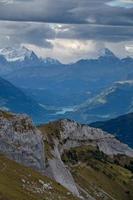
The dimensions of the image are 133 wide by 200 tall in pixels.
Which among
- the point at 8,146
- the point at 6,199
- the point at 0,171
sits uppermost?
the point at 8,146

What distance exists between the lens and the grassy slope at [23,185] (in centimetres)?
14551

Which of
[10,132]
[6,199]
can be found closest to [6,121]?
[10,132]

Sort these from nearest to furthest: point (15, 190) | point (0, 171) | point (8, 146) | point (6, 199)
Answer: point (6, 199), point (15, 190), point (0, 171), point (8, 146)

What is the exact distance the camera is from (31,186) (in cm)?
16375

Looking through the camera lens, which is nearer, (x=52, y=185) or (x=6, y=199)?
(x=6, y=199)

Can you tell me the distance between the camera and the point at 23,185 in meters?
159

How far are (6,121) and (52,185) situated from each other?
30739 millimetres

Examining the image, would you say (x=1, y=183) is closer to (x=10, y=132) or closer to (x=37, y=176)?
(x=37, y=176)

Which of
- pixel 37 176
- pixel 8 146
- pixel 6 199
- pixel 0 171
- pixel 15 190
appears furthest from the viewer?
pixel 8 146

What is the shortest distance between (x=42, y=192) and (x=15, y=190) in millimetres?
17578

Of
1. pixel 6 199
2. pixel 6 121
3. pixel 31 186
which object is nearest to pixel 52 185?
pixel 31 186

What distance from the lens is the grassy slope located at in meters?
146

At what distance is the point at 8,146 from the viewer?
192m

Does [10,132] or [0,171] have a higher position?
[10,132]
